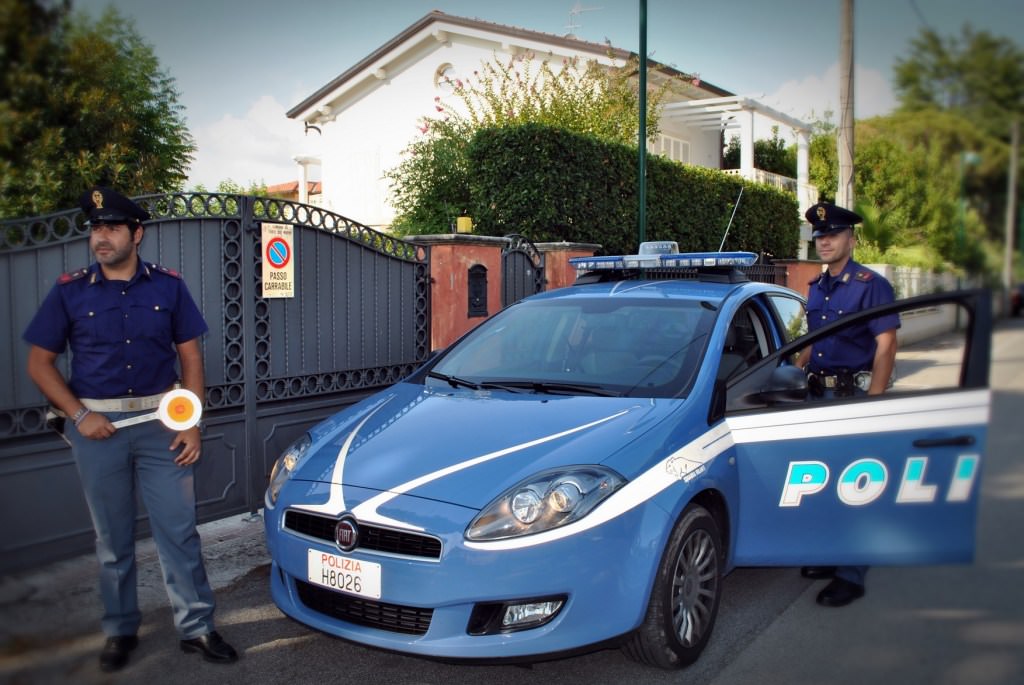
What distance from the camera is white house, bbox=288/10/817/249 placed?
67.8ft

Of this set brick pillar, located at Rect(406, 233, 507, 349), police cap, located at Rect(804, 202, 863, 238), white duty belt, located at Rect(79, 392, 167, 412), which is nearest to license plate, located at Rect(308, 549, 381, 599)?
white duty belt, located at Rect(79, 392, 167, 412)

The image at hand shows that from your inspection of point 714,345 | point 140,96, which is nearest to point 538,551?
point 714,345

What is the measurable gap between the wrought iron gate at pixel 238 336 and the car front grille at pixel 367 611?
2097 millimetres

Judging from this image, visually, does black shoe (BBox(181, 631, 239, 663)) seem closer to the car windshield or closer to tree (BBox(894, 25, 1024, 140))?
the car windshield

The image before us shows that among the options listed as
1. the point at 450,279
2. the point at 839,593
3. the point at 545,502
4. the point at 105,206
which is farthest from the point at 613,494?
the point at 450,279

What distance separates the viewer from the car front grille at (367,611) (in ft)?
10.3

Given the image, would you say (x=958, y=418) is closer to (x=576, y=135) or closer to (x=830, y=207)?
(x=830, y=207)

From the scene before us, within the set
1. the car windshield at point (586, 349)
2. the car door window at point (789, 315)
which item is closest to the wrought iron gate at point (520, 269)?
the car door window at point (789, 315)

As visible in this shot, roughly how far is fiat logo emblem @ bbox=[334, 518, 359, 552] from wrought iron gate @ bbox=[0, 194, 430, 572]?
2.36 meters

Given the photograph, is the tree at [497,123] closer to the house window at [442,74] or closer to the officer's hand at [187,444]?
the house window at [442,74]

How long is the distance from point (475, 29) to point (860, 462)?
18.7 m

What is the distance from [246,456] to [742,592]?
3.29 meters

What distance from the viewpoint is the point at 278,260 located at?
19.4 feet

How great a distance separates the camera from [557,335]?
465 cm
